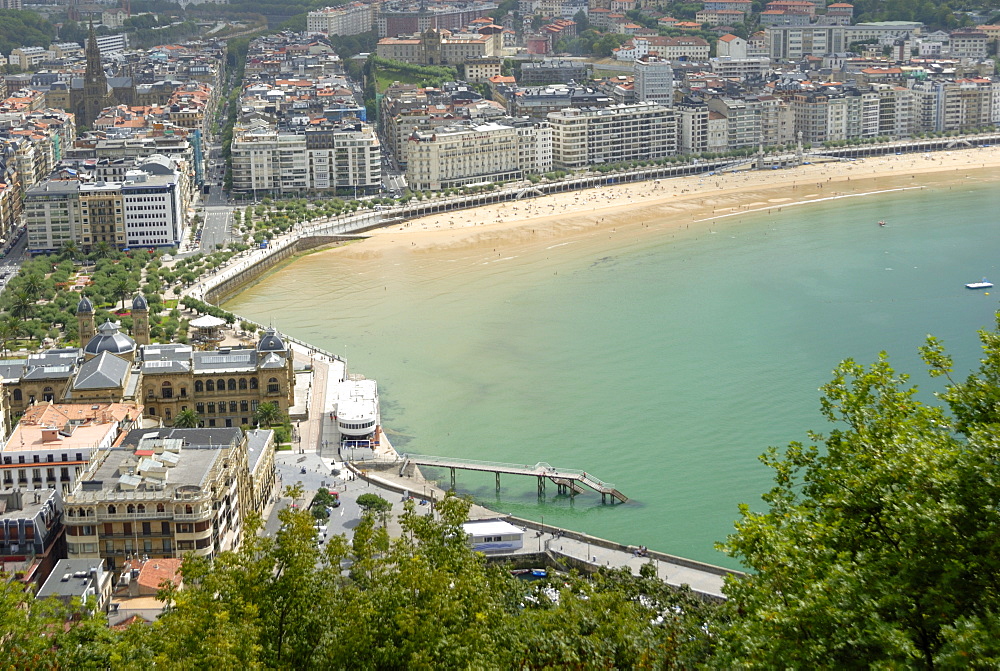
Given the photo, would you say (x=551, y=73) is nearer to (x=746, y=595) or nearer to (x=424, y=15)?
(x=424, y=15)

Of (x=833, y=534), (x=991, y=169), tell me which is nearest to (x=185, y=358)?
(x=833, y=534)

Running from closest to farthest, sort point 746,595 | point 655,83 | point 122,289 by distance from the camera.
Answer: point 746,595 < point 122,289 < point 655,83

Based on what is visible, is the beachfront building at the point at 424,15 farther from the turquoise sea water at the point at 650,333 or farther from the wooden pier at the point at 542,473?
the wooden pier at the point at 542,473

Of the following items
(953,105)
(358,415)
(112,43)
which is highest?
(112,43)

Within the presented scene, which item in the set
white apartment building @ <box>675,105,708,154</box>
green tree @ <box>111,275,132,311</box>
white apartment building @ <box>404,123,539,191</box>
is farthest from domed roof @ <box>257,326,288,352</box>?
white apartment building @ <box>675,105,708,154</box>

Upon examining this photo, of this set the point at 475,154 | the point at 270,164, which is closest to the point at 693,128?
the point at 475,154

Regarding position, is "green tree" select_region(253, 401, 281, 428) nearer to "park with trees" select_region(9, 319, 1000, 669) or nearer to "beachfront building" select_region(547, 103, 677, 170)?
"park with trees" select_region(9, 319, 1000, 669)
